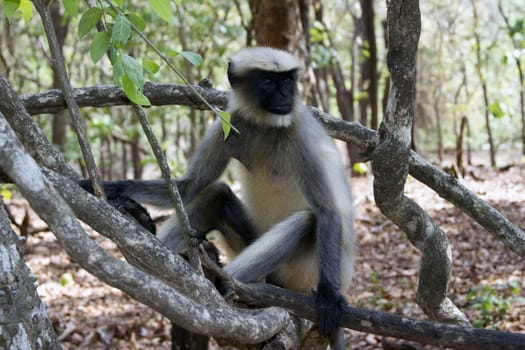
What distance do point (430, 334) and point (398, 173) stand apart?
0.75 m

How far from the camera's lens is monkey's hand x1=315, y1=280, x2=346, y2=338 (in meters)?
3.12

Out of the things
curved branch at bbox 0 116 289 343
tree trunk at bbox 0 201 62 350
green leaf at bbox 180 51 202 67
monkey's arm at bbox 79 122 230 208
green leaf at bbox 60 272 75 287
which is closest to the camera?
curved branch at bbox 0 116 289 343

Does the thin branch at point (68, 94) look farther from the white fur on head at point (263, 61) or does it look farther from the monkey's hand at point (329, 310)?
the white fur on head at point (263, 61)

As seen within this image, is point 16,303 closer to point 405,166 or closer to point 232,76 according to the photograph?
point 405,166

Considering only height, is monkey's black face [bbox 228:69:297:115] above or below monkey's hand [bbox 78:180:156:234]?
above

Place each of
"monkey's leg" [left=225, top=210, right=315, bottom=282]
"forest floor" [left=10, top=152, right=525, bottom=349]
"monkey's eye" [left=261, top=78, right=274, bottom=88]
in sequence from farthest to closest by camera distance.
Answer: "forest floor" [left=10, top=152, right=525, bottom=349] < "monkey's eye" [left=261, top=78, right=274, bottom=88] < "monkey's leg" [left=225, top=210, right=315, bottom=282]

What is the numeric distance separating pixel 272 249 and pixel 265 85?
103 cm

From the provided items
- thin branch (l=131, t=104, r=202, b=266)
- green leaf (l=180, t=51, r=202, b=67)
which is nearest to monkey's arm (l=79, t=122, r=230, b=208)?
thin branch (l=131, t=104, r=202, b=266)

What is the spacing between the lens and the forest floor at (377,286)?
6176 mm

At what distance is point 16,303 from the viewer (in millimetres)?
1995

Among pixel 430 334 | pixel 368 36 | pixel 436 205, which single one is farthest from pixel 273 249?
pixel 368 36

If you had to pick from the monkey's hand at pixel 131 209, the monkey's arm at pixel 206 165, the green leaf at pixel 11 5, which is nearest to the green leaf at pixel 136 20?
the green leaf at pixel 11 5

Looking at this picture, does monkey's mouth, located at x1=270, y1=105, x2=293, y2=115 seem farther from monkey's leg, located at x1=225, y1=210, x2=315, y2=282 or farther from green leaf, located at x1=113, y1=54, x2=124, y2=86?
green leaf, located at x1=113, y1=54, x2=124, y2=86

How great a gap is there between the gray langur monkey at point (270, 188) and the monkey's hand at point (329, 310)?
0.94 ft
